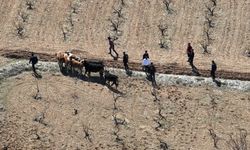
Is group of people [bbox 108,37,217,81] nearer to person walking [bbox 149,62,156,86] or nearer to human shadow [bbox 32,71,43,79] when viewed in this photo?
person walking [bbox 149,62,156,86]

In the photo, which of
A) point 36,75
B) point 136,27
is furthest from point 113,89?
point 136,27

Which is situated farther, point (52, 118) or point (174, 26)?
point (174, 26)

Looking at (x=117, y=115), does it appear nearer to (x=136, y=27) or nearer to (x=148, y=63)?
(x=148, y=63)

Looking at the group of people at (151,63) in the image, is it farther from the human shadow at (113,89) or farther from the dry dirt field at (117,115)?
the human shadow at (113,89)

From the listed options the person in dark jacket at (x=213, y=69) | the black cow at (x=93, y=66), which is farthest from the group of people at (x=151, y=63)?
the black cow at (x=93, y=66)

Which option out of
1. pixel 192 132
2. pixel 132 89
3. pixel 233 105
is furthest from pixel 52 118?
pixel 233 105

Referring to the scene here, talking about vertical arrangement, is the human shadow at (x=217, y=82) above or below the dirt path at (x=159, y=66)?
below

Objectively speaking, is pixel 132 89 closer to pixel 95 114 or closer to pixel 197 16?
pixel 95 114
